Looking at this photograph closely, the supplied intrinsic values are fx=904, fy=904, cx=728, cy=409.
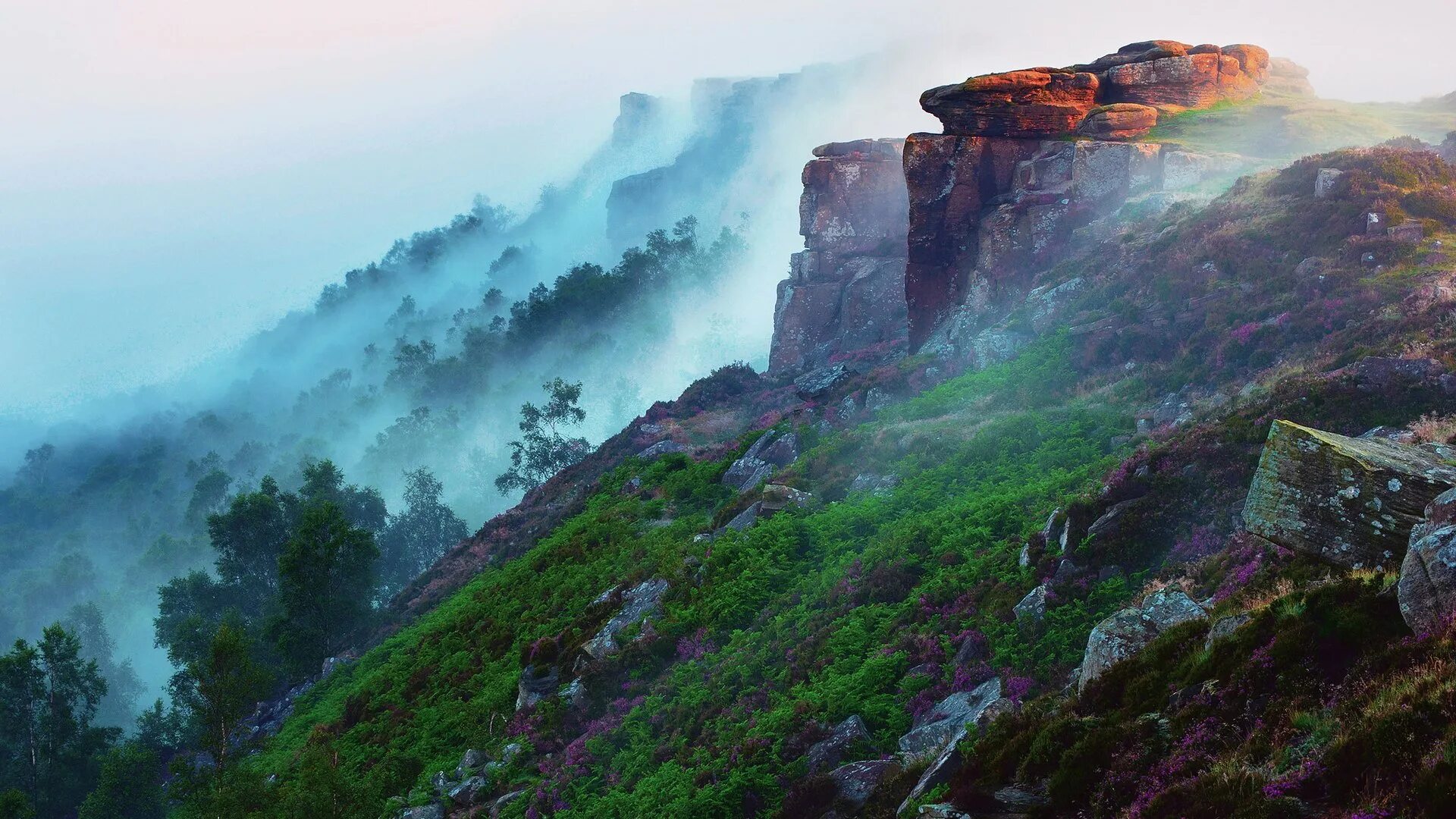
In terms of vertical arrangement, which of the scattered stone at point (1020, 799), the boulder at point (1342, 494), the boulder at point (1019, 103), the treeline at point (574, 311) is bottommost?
the scattered stone at point (1020, 799)

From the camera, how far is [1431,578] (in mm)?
7449

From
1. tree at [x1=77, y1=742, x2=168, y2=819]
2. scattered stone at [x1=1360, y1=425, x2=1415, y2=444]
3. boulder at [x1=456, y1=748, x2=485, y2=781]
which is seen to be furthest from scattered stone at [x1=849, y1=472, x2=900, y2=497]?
tree at [x1=77, y1=742, x2=168, y2=819]

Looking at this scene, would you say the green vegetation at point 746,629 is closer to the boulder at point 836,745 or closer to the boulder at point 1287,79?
the boulder at point 836,745

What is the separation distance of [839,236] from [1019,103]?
21.9 metres

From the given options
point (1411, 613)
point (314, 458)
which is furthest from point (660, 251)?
point (1411, 613)

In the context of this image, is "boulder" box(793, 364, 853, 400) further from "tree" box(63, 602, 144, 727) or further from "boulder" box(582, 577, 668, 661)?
"tree" box(63, 602, 144, 727)

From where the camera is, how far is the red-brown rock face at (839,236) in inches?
2650

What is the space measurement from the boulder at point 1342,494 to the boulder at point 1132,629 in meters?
1.34

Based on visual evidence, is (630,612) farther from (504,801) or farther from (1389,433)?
(1389,433)

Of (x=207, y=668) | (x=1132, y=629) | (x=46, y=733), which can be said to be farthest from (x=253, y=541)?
(x=1132, y=629)

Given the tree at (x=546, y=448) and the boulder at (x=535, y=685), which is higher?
the tree at (x=546, y=448)

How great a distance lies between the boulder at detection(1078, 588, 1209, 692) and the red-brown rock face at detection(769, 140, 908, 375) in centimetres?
5465

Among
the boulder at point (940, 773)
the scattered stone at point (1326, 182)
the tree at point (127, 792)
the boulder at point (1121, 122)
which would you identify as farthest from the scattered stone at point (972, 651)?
the boulder at point (1121, 122)

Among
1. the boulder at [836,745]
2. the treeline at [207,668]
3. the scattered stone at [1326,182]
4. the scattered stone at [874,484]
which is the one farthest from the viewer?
the scattered stone at [1326,182]
